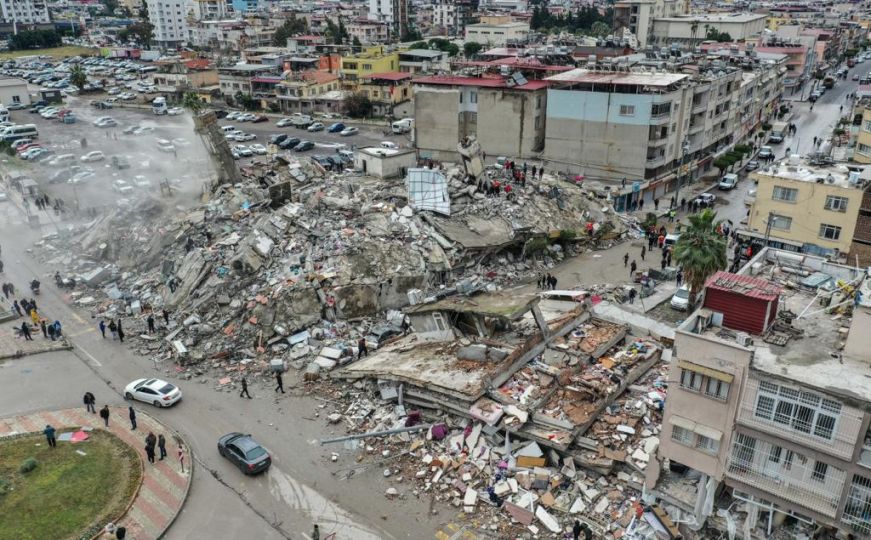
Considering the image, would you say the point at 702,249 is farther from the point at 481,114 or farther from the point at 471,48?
the point at 471,48

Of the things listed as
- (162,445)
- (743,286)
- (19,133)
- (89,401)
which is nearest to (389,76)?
(19,133)

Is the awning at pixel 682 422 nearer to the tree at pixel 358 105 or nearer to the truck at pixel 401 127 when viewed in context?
the truck at pixel 401 127

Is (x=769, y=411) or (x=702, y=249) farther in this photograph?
(x=702, y=249)

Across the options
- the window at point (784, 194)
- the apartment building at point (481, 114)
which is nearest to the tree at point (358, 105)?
the apartment building at point (481, 114)

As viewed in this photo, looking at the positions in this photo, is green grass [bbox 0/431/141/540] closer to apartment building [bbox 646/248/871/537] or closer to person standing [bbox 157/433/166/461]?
person standing [bbox 157/433/166/461]

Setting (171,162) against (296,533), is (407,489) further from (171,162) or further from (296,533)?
(171,162)
